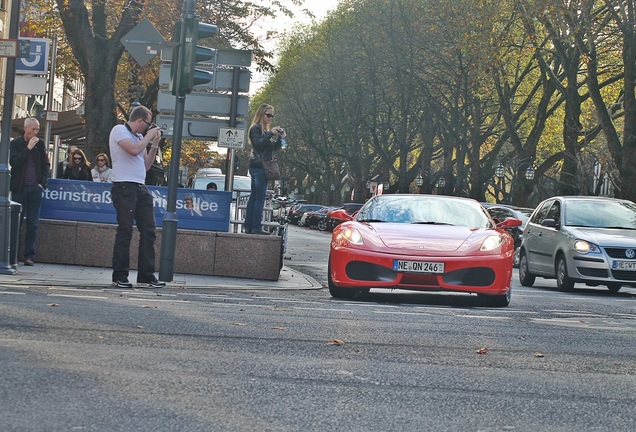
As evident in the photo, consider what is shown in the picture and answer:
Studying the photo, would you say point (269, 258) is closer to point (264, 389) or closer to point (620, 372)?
point (620, 372)

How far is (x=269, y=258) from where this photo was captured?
695 inches

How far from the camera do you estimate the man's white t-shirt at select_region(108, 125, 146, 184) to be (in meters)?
13.0

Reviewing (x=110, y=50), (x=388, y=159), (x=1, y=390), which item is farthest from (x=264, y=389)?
(x=388, y=159)

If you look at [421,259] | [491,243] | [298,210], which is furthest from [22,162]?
[298,210]

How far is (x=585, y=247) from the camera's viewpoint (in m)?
19.5

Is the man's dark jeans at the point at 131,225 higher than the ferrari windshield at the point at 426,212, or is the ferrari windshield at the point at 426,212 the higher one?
the ferrari windshield at the point at 426,212

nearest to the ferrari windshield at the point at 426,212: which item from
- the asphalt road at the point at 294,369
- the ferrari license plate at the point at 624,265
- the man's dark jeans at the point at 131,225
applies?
the man's dark jeans at the point at 131,225

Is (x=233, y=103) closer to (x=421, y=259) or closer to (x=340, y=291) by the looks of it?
(x=340, y=291)

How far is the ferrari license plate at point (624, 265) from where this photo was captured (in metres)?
19.1

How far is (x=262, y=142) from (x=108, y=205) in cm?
246

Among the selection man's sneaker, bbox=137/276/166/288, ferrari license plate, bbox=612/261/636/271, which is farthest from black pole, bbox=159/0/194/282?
ferrari license plate, bbox=612/261/636/271

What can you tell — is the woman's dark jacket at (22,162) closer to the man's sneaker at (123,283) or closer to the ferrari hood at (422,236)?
the man's sneaker at (123,283)

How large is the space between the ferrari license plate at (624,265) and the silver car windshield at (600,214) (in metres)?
1.28

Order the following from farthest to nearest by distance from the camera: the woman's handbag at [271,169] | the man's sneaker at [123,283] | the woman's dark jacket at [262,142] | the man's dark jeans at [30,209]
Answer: the woman's handbag at [271,169]
the woman's dark jacket at [262,142]
the man's dark jeans at [30,209]
the man's sneaker at [123,283]
